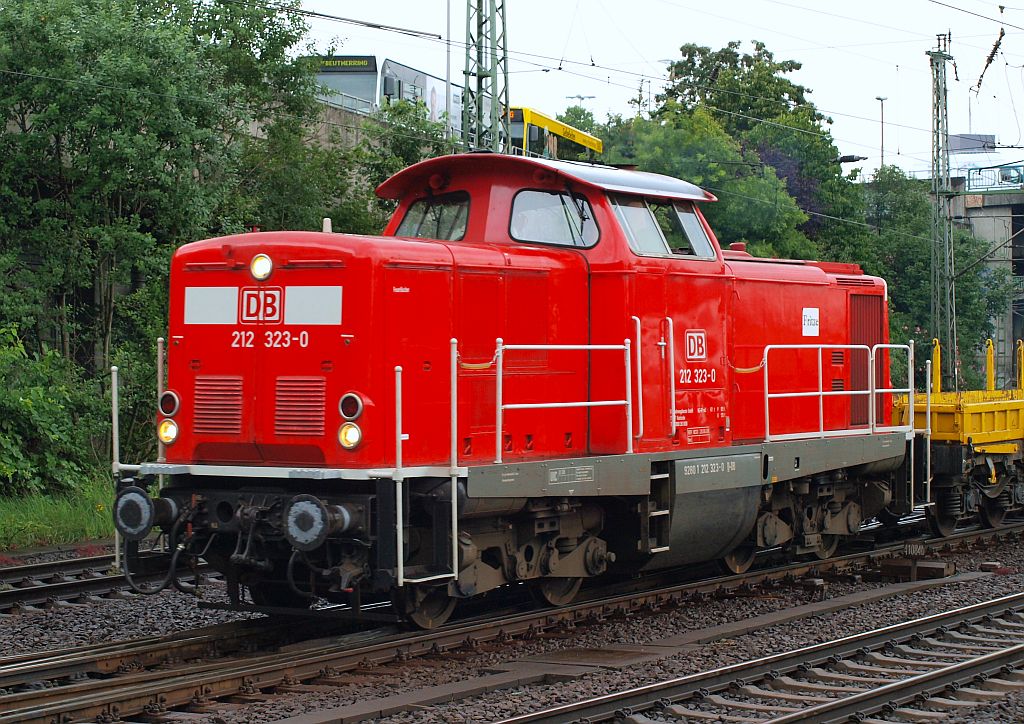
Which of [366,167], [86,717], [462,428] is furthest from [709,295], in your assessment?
[366,167]

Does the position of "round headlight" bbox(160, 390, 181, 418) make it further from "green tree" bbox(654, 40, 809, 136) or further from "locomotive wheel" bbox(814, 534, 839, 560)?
"green tree" bbox(654, 40, 809, 136)

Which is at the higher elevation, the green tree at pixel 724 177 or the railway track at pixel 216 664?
the green tree at pixel 724 177

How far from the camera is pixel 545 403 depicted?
932cm

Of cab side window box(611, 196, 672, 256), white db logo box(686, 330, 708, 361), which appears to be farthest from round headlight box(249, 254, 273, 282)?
white db logo box(686, 330, 708, 361)

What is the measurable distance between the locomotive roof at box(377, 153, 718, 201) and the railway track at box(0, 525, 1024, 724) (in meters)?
3.32

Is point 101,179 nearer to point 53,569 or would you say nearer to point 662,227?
point 53,569

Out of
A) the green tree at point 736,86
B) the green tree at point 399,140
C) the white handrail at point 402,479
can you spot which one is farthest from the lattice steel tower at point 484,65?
the green tree at point 736,86

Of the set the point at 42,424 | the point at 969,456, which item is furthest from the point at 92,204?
the point at 969,456

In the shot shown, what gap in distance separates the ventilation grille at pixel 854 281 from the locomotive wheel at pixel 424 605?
6.17 meters

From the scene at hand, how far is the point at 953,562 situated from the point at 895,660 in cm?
501

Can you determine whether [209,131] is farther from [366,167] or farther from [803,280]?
[803,280]

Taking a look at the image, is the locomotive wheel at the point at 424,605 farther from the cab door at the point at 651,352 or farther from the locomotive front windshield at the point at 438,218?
the locomotive front windshield at the point at 438,218

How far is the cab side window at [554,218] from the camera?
31.2 ft

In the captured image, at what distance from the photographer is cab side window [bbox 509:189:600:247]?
9.50 metres
